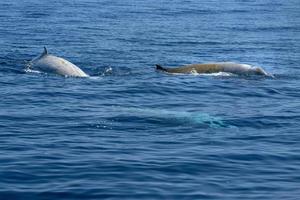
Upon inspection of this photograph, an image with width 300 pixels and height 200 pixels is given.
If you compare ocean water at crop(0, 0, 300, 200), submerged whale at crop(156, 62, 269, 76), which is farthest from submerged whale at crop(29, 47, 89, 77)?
submerged whale at crop(156, 62, 269, 76)

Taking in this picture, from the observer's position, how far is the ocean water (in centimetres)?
1398

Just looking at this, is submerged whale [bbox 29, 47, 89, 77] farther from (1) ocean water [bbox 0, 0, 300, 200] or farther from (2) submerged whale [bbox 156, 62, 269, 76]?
(2) submerged whale [bbox 156, 62, 269, 76]

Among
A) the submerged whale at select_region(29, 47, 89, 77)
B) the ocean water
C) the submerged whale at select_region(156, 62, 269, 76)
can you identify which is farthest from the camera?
the submerged whale at select_region(156, 62, 269, 76)

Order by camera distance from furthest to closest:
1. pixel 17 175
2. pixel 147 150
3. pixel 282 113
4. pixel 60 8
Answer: pixel 60 8
pixel 282 113
pixel 147 150
pixel 17 175

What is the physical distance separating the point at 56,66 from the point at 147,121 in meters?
9.79

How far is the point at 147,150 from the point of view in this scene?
1664 centimetres

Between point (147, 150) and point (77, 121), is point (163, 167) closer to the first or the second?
point (147, 150)

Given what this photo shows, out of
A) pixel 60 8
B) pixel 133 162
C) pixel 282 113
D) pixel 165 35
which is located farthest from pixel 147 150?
pixel 60 8

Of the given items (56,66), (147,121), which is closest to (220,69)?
(56,66)

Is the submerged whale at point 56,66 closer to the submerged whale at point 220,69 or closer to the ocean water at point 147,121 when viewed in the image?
the ocean water at point 147,121

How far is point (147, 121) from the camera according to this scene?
20.0 metres

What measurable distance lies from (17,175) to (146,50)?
971 inches

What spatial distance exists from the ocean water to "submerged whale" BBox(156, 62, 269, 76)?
568mm

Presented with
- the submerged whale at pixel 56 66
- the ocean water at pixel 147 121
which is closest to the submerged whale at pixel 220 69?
the ocean water at pixel 147 121
